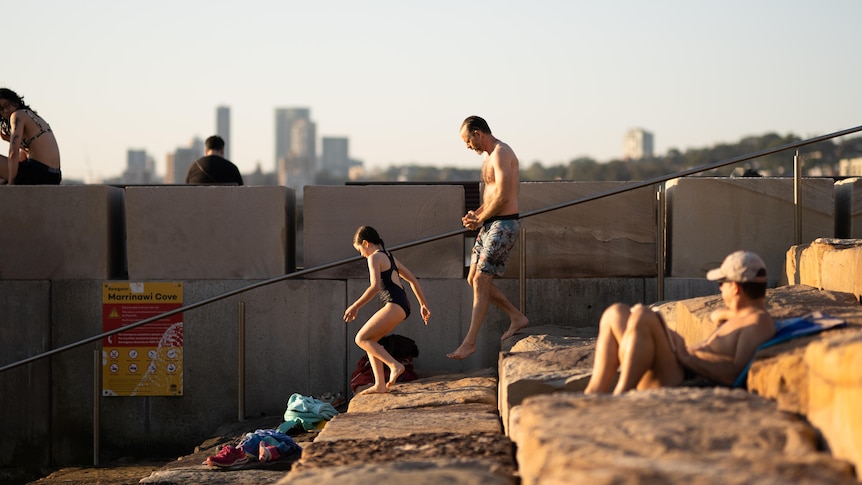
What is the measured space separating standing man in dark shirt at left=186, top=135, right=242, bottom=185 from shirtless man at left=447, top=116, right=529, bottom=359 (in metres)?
3.13

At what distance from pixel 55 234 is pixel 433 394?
12.7ft

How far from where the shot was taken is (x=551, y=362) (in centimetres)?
665

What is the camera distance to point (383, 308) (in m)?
8.05

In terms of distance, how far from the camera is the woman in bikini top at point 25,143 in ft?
31.9

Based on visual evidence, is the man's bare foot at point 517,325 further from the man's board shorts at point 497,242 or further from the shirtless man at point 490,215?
the man's board shorts at point 497,242

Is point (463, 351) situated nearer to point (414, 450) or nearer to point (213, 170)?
point (414, 450)

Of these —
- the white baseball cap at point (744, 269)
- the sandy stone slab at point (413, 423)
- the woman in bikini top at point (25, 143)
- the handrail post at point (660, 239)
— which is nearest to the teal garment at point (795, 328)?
the white baseball cap at point (744, 269)

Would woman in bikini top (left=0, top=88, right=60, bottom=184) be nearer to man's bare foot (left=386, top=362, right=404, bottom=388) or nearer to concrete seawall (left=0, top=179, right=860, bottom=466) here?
concrete seawall (left=0, top=179, right=860, bottom=466)

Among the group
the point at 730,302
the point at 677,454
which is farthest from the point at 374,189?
the point at 677,454

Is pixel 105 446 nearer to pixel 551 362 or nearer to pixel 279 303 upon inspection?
pixel 279 303

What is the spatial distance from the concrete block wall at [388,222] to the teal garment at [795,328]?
4.33 meters

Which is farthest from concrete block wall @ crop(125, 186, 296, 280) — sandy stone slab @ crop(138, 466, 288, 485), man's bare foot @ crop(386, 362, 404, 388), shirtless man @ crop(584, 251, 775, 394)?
shirtless man @ crop(584, 251, 775, 394)

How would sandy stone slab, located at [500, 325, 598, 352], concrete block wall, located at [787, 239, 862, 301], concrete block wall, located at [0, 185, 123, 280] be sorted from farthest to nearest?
concrete block wall, located at [0, 185, 123, 280]
sandy stone slab, located at [500, 325, 598, 352]
concrete block wall, located at [787, 239, 862, 301]

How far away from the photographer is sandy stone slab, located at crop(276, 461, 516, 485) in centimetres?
422
